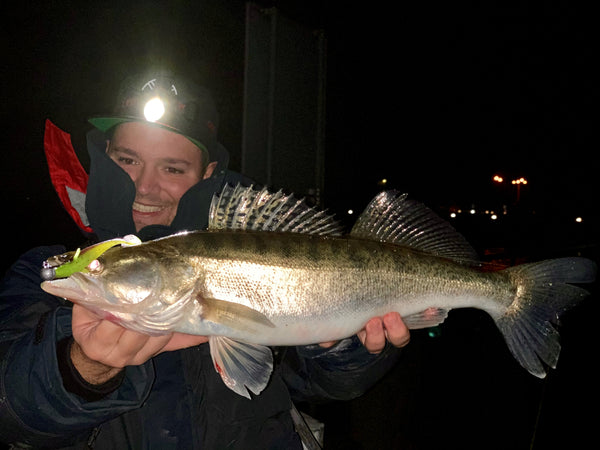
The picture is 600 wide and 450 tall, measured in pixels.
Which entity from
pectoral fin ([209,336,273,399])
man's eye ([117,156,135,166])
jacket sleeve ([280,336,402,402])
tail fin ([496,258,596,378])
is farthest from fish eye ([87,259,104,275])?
tail fin ([496,258,596,378])

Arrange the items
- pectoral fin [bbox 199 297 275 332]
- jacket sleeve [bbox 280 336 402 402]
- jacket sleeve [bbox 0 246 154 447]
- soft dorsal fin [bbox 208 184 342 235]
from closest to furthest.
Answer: jacket sleeve [bbox 0 246 154 447] → pectoral fin [bbox 199 297 275 332] → soft dorsal fin [bbox 208 184 342 235] → jacket sleeve [bbox 280 336 402 402]

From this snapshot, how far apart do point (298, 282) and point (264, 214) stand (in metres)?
0.39

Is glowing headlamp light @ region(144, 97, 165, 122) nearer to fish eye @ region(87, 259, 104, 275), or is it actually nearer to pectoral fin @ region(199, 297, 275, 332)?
fish eye @ region(87, 259, 104, 275)

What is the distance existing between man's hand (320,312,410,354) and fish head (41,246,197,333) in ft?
3.13

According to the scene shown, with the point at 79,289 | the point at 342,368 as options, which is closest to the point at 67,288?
the point at 79,289

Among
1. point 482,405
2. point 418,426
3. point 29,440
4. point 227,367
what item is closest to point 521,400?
point 482,405

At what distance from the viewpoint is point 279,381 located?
6.96ft

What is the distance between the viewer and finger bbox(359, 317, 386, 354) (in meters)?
2.02

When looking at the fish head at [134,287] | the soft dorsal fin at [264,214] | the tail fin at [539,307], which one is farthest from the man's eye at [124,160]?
the tail fin at [539,307]

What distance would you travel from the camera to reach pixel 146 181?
235cm

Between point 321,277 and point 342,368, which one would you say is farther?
point 342,368

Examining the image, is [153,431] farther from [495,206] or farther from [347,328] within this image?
[495,206]

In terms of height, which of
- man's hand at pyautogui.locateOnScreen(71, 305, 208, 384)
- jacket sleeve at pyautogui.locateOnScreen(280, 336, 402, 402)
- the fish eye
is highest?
the fish eye

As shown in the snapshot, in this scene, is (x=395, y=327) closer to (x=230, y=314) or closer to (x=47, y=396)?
(x=230, y=314)
